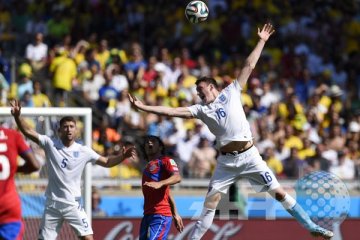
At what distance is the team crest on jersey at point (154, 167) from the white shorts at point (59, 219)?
121 centimetres

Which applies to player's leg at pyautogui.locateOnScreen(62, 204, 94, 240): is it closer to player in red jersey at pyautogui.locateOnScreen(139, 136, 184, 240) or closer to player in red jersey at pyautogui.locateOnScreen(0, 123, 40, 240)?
player in red jersey at pyautogui.locateOnScreen(139, 136, 184, 240)

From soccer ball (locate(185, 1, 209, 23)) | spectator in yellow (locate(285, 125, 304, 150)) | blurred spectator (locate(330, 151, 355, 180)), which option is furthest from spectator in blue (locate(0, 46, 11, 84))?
soccer ball (locate(185, 1, 209, 23))

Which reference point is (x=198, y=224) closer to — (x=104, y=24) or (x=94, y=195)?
(x=94, y=195)

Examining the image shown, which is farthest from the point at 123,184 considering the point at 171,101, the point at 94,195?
the point at 171,101

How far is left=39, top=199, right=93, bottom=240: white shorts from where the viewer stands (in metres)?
13.5

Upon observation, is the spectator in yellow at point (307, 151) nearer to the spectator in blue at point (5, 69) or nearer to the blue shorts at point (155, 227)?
the spectator in blue at point (5, 69)

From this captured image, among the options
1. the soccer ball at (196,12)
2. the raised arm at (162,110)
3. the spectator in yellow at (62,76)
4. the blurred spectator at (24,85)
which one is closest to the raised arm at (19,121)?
the raised arm at (162,110)

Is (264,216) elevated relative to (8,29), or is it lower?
lower

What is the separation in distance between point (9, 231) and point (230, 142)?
353 centimetres

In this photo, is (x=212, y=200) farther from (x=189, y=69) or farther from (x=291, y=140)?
(x=189, y=69)

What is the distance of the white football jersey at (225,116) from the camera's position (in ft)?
42.7

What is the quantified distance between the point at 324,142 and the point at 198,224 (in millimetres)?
9157

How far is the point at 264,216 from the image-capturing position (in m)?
17.0

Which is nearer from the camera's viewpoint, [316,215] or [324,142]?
[316,215]
